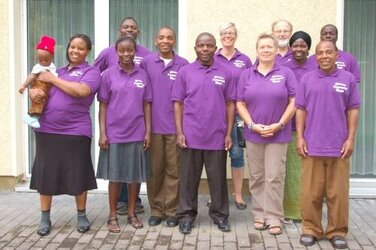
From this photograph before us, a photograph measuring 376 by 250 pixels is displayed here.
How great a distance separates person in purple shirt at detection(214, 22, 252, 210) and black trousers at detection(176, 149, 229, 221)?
79 centimetres

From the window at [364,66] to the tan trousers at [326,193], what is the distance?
2543mm

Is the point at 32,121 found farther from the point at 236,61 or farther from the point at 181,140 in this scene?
the point at 236,61

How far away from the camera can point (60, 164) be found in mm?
5102

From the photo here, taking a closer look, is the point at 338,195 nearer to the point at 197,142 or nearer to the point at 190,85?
the point at 197,142

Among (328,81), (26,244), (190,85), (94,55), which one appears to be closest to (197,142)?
(190,85)

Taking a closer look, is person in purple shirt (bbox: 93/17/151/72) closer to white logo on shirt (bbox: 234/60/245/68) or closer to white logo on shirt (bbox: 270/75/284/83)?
white logo on shirt (bbox: 234/60/245/68)

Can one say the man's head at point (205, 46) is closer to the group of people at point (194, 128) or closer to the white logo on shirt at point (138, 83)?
the group of people at point (194, 128)

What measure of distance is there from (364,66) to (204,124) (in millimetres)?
3064

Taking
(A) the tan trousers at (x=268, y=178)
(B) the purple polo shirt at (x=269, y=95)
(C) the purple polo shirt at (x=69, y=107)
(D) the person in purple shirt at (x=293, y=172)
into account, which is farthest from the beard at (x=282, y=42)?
(C) the purple polo shirt at (x=69, y=107)

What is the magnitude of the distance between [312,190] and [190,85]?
150cm

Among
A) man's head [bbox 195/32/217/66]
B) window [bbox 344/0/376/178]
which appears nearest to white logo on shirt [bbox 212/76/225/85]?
man's head [bbox 195/32/217/66]

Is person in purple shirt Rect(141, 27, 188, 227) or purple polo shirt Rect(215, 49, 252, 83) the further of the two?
purple polo shirt Rect(215, 49, 252, 83)

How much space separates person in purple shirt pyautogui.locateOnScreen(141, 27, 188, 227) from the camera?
213 inches

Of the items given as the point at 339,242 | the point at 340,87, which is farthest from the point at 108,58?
the point at 339,242
